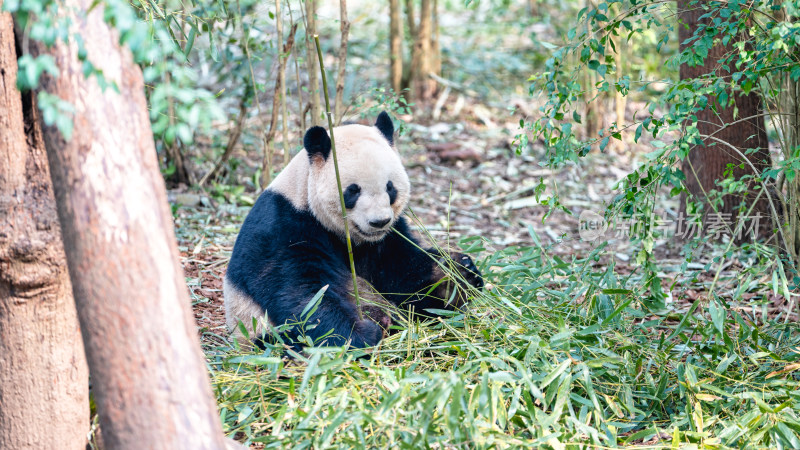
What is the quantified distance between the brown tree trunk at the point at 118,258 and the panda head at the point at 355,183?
159 centimetres

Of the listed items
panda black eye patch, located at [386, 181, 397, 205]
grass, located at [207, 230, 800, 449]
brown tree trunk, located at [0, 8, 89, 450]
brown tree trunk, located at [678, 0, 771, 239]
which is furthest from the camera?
brown tree trunk, located at [678, 0, 771, 239]

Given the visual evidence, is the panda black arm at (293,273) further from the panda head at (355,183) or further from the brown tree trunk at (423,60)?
the brown tree trunk at (423,60)

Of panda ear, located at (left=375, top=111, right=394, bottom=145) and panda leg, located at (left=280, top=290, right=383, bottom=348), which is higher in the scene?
panda ear, located at (left=375, top=111, right=394, bottom=145)

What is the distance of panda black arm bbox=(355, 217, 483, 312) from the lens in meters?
3.82

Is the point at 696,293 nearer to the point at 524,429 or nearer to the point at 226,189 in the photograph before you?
the point at 524,429

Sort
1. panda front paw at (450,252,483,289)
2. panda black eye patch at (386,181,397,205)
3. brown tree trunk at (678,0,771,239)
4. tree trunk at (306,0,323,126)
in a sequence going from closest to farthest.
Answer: panda black eye patch at (386,181,397,205)
panda front paw at (450,252,483,289)
brown tree trunk at (678,0,771,239)
tree trunk at (306,0,323,126)

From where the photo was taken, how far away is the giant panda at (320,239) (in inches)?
133

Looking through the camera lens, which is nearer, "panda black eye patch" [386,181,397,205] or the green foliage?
the green foliage

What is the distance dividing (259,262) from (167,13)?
1.17m

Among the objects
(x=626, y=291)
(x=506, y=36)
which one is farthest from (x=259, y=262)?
(x=506, y=36)

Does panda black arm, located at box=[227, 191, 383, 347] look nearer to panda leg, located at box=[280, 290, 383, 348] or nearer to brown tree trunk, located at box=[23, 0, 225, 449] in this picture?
panda leg, located at box=[280, 290, 383, 348]

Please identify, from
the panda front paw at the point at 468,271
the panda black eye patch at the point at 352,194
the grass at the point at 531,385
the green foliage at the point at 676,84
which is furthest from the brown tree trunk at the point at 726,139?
the panda black eye patch at the point at 352,194

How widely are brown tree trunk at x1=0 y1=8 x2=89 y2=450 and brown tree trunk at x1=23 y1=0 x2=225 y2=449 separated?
468 mm

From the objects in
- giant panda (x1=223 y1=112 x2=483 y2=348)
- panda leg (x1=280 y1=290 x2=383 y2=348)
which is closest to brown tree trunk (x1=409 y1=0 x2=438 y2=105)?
giant panda (x1=223 y1=112 x2=483 y2=348)
